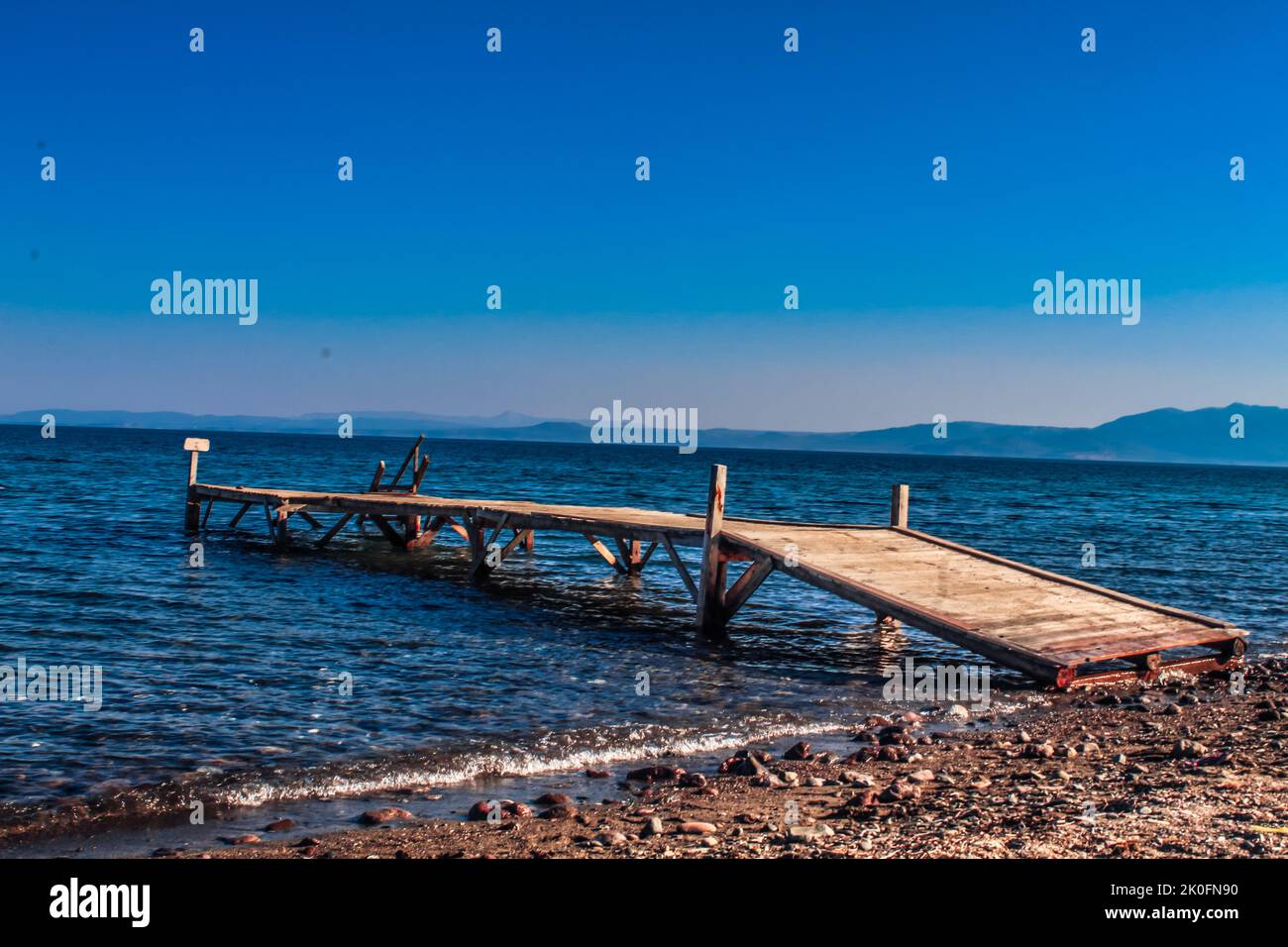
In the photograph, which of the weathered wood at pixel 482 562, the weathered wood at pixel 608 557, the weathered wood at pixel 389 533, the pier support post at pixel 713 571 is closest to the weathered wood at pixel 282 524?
the weathered wood at pixel 389 533

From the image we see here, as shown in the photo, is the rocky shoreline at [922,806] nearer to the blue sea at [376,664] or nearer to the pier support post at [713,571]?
the blue sea at [376,664]

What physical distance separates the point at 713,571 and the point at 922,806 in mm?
8681

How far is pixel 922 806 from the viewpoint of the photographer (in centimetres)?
743

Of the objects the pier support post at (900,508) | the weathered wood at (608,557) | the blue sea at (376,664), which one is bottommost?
the blue sea at (376,664)

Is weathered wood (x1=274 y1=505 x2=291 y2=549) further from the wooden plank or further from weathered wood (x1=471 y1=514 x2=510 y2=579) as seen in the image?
the wooden plank

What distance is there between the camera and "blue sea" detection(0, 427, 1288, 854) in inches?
330

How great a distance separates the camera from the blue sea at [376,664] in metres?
8.38

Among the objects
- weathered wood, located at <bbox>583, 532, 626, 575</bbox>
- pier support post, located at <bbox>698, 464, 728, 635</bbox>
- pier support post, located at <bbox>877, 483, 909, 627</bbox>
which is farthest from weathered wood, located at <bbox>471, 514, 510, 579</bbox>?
pier support post, located at <bbox>877, 483, 909, 627</bbox>

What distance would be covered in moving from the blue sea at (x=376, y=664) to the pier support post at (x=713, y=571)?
55 centimetres

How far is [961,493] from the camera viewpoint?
69688mm

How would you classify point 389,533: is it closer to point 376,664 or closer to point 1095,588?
point 376,664
